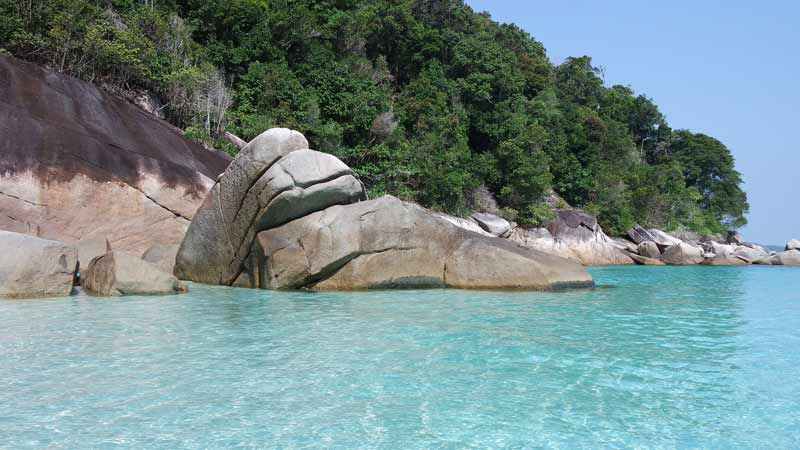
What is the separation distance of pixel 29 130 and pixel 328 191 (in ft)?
26.7

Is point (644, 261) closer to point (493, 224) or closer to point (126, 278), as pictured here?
point (493, 224)

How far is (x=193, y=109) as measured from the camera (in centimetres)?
2150

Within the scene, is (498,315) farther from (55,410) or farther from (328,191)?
(55,410)

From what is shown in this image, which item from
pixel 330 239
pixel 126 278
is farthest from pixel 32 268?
pixel 330 239

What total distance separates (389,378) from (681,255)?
3095 centimetres

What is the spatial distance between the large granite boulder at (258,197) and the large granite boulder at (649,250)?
24463 mm

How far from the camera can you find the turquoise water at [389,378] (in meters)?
3.79

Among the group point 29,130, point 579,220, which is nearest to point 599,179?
point 579,220

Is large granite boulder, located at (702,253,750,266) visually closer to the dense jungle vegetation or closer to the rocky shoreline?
the dense jungle vegetation

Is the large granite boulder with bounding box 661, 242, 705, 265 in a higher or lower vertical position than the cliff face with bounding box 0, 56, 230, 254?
lower

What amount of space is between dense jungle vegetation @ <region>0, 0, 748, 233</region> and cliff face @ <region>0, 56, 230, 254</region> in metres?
3.15

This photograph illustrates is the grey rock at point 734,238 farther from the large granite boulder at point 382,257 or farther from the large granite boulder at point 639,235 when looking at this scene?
the large granite boulder at point 382,257

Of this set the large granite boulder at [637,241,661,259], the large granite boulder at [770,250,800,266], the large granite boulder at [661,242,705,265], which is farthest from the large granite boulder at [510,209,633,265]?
the large granite boulder at [770,250,800,266]

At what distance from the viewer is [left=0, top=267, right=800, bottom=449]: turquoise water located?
3785 millimetres
